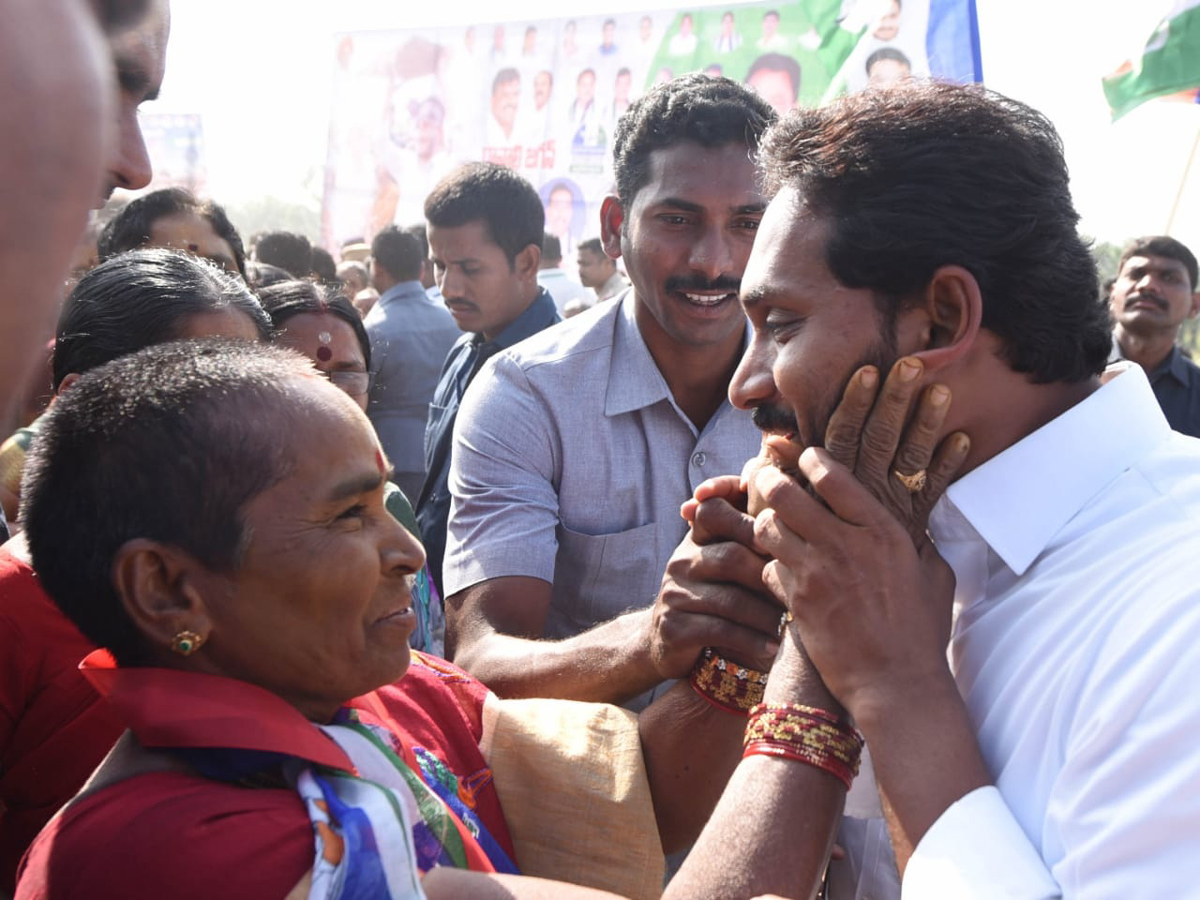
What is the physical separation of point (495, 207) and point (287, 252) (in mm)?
2566

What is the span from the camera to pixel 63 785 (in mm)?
1882

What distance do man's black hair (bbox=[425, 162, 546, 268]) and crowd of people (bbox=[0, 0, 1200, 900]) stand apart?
339cm

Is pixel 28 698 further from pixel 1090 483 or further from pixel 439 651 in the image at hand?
pixel 439 651

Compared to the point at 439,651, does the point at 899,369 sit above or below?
above

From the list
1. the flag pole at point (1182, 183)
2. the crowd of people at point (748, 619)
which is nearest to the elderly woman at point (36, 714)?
the crowd of people at point (748, 619)

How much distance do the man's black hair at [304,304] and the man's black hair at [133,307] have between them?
37.3 inches

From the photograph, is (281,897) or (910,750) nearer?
(281,897)

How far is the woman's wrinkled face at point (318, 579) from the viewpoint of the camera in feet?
5.28

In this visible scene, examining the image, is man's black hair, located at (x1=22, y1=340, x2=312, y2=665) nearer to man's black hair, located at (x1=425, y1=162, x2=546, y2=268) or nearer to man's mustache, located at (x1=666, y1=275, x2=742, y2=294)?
man's mustache, located at (x1=666, y1=275, x2=742, y2=294)

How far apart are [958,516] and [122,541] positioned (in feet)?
4.35

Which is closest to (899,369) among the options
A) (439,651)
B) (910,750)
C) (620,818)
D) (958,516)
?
(958,516)

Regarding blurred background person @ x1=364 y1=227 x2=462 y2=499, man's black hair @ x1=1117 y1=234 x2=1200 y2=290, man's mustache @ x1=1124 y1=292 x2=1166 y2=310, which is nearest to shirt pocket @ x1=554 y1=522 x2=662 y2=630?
blurred background person @ x1=364 y1=227 x2=462 y2=499

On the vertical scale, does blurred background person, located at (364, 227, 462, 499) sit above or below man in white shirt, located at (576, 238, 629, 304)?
above

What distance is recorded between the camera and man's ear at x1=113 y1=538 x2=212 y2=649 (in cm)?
156
